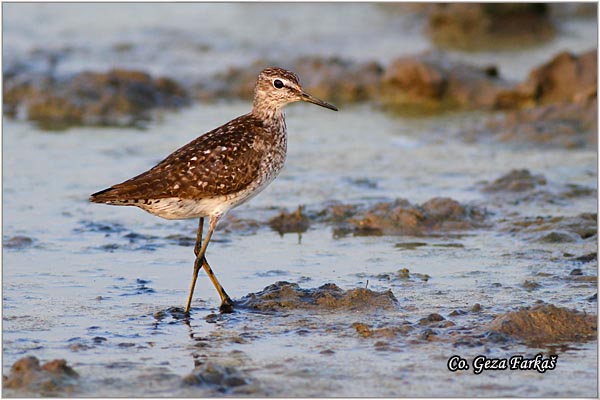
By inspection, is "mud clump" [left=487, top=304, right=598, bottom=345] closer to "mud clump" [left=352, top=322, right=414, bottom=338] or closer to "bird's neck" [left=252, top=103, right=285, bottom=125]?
"mud clump" [left=352, top=322, right=414, bottom=338]

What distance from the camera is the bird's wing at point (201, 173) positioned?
7746 millimetres

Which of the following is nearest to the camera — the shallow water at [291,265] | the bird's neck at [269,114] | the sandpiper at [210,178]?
the shallow water at [291,265]

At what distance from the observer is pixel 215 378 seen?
624 centimetres

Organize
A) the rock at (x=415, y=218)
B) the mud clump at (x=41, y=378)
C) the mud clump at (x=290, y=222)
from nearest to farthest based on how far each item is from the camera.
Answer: the mud clump at (x=41, y=378), the rock at (x=415, y=218), the mud clump at (x=290, y=222)

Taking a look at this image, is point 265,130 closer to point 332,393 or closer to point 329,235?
point 329,235

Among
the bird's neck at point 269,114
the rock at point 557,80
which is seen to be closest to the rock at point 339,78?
the rock at point 557,80

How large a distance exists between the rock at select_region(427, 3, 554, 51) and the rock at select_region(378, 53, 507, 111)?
11.1ft

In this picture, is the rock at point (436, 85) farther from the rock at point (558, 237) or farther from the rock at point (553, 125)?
the rock at point (558, 237)

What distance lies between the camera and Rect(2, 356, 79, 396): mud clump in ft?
20.0

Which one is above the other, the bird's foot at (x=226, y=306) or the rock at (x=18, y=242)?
the rock at (x=18, y=242)

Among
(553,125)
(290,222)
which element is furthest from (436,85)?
(290,222)

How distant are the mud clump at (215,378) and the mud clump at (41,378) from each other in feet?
2.22

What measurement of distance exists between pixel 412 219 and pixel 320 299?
232cm

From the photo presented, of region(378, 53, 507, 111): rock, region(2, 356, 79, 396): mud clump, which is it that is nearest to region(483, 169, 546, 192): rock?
region(378, 53, 507, 111): rock
